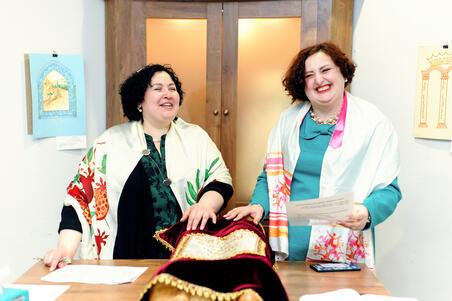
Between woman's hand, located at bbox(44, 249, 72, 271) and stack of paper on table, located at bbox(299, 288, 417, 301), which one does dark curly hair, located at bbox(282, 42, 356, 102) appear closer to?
stack of paper on table, located at bbox(299, 288, 417, 301)

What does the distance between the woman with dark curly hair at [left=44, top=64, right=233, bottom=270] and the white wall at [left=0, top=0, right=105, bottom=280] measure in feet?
2.06

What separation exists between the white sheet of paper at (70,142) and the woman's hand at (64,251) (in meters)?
0.86

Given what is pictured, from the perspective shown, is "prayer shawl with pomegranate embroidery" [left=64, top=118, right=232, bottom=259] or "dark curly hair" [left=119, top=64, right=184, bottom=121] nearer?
"prayer shawl with pomegranate embroidery" [left=64, top=118, right=232, bottom=259]

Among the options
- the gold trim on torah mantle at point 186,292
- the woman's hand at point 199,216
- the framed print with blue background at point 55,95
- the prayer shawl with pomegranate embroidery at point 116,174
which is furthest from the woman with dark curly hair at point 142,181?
the gold trim on torah mantle at point 186,292

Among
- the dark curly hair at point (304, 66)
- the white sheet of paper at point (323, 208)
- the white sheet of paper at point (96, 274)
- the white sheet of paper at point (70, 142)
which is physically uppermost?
the dark curly hair at point (304, 66)

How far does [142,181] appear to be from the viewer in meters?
1.93

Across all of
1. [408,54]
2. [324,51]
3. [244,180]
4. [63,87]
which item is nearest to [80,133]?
[63,87]

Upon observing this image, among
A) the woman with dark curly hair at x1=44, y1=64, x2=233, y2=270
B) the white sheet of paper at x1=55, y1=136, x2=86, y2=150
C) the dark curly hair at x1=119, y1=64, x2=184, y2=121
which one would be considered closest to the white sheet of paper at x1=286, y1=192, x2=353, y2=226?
the woman with dark curly hair at x1=44, y1=64, x2=233, y2=270

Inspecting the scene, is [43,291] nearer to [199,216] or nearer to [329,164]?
[199,216]

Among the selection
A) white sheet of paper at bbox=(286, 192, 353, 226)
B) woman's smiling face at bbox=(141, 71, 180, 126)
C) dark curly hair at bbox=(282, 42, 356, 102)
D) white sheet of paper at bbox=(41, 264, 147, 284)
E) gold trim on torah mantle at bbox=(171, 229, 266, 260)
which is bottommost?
white sheet of paper at bbox=(41, 264, 147, 284)

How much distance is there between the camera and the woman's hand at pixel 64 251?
156cm

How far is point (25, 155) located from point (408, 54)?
1932 millimetres

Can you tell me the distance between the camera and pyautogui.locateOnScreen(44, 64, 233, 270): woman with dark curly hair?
6.22ft

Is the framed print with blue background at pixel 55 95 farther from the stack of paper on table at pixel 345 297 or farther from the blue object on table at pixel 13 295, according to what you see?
the stack of paper on table at pixel 345 297
